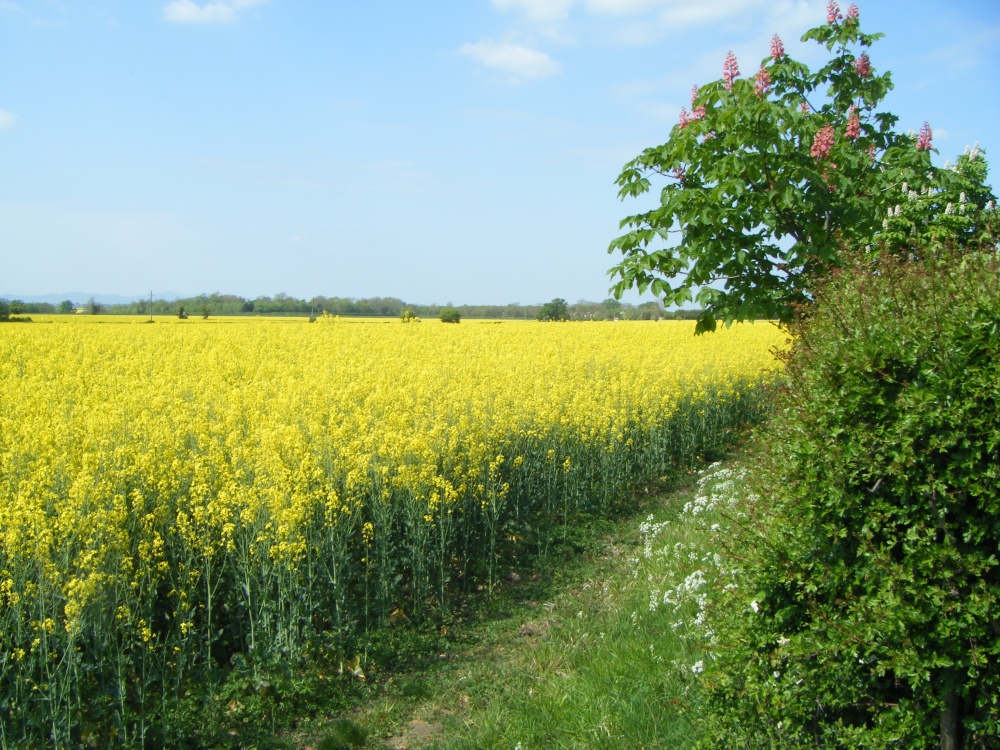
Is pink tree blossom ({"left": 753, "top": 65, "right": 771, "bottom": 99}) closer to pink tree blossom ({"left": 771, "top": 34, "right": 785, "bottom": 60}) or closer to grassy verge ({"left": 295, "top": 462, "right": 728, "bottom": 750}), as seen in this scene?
pink tree blossom ({"left": 771, "top": 34, "right": 785, "bottom": 60})

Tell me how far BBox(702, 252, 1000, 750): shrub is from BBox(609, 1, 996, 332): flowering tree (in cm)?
319

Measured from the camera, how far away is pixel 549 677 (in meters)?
5.07

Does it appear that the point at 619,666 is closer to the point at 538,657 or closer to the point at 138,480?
the point at 538,657

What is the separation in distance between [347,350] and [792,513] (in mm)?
14927

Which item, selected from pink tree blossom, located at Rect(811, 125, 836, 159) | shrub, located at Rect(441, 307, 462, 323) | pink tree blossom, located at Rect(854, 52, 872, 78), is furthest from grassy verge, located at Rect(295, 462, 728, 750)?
shrub, located at Rect(441, 307, 462, 323)

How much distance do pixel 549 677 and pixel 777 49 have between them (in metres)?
6.06

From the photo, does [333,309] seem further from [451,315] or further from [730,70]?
[730,70]

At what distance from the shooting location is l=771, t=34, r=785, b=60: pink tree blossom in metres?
7.13

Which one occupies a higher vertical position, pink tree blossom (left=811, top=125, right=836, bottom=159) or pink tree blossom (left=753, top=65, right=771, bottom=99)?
pink tree blossom (left=753, top=65, right=771, bottom=99)

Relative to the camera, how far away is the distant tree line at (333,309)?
44438 millimetres

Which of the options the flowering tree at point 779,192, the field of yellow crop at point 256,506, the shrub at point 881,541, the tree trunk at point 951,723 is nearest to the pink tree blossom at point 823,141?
the flowering tree at point 779,192

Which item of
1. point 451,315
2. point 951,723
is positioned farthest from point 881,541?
point 451,315

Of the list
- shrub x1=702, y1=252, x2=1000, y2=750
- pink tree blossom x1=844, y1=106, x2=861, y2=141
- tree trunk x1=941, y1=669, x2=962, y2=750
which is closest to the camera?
shrub x1=702, y1=252, x2=1000, y2=750

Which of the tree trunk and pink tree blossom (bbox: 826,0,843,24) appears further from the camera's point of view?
pink tree blossom (bbox: 826,0,843,24)
